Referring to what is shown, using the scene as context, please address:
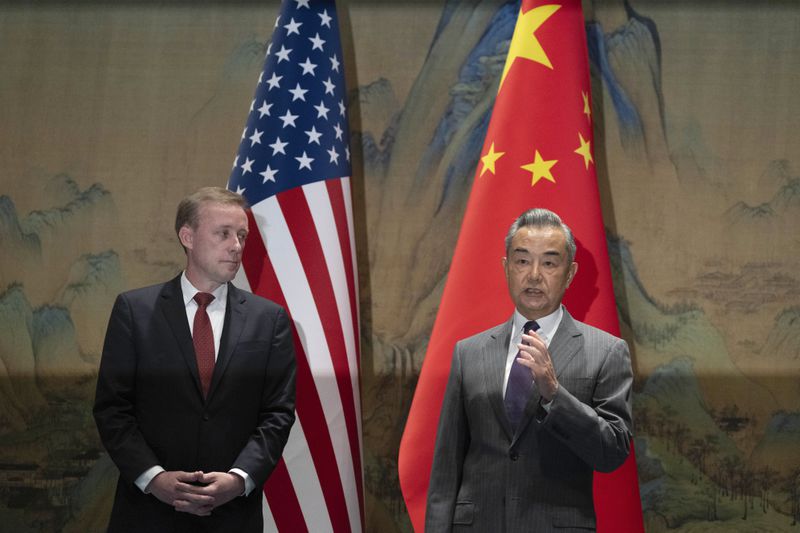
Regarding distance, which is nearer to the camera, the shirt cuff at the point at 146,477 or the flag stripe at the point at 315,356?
the shirt cuff at the point at 146,477

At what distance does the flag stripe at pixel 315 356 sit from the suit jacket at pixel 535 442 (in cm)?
112

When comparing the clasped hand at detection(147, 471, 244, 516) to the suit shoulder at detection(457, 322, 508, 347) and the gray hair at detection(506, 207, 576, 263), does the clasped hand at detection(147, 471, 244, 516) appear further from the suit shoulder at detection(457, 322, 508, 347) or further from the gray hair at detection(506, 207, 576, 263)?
the gray hair at detection(506, 207, 576, 263)

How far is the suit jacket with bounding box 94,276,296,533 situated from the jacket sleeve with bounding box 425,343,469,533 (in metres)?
0.59

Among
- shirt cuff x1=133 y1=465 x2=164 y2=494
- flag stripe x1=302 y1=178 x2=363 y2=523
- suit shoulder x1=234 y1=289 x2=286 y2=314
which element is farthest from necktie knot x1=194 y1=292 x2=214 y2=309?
flag stripe x1=302 y1=178 x2=363 y2=523

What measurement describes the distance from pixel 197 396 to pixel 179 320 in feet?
0.86

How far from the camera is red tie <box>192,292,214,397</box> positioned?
3168mm

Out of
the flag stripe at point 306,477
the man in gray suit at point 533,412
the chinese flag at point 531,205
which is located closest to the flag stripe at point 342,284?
the flag stripe at point 306,477

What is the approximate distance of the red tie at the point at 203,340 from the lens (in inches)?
125

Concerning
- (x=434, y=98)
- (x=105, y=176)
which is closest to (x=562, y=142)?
(x=434, y=98)

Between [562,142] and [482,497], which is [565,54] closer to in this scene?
[562,142]

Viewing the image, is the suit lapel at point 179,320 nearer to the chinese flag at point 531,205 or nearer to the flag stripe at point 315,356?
the flag stripe at point 315,356

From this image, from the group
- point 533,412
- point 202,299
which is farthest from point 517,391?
point 202,299

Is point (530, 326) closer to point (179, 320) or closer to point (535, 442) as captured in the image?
point (535, 442)

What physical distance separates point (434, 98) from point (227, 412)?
2.01 m
